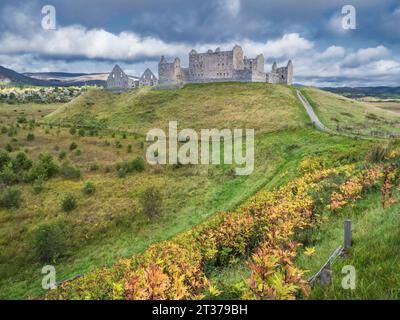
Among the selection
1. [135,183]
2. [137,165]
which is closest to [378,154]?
[135,183]

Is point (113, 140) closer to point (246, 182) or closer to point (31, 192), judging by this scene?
point (31, 192)

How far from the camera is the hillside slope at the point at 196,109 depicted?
6762 centimetres

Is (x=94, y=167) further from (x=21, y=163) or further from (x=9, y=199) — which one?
(x=9, y=199)

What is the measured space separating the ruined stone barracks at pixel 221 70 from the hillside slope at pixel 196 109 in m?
6.76

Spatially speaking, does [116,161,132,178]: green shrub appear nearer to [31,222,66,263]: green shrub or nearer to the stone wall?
[31,222,66,263]: green shrub

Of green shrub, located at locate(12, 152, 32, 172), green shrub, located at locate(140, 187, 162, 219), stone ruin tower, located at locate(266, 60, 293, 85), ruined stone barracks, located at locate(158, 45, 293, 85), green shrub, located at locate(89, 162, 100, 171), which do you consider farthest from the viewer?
stone ruin tower, located at locate(266, 60, 293, 85)

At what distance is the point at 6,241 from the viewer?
24.8 metres

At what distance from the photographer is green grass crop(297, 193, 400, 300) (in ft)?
19.9

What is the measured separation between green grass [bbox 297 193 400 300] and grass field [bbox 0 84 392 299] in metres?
3.32

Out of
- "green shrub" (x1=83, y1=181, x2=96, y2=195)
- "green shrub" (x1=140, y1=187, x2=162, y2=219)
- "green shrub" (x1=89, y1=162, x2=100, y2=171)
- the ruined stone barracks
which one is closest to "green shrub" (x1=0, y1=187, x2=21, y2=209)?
"green shrub" (x1=83, y1=181, x2=96, y2=195)

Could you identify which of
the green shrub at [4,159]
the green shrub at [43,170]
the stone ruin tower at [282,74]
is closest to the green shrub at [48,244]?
the green shrub at [43,170]

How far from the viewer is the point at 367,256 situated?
7547mm

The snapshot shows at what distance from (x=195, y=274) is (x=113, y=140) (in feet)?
184
